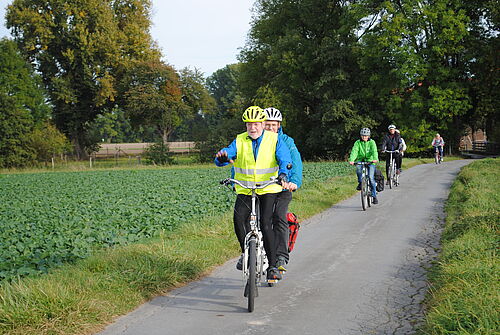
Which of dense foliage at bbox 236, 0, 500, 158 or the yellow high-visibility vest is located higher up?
dense foliage at bbox 236, 0, 500, 158

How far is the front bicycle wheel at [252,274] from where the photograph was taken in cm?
522

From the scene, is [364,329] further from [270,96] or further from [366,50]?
[270,96]

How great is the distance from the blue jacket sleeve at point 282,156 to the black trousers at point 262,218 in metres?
0.32

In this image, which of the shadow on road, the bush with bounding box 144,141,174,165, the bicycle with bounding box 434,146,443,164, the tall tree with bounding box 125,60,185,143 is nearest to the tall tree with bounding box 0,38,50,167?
the tall tree with bounding box 125,60,185,143

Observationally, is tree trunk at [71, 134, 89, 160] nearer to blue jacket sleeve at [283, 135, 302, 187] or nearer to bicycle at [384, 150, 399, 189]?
bicycle at [384, 150, 399, 189]

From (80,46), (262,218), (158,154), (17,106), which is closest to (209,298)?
(262,218)

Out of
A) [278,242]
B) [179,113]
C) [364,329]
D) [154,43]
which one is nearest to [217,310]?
[278,242]

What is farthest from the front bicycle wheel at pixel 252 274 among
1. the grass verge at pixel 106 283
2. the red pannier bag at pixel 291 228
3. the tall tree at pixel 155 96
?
the tall tree at pixel 155 96

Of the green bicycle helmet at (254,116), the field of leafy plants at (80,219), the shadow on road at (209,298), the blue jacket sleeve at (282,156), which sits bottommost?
the shadow on road at (209,298)

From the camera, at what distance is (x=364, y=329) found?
466 cm

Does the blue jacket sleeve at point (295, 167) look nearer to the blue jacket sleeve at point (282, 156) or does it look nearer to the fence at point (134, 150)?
the blue jacket sleeve at point (282, 156)

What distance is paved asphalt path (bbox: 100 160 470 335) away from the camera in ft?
15.8

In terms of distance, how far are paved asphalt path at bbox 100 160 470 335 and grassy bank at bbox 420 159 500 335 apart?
26 centimetres

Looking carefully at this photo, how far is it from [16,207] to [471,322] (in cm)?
1394
